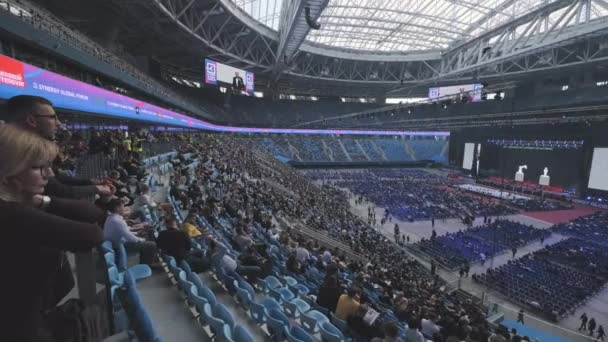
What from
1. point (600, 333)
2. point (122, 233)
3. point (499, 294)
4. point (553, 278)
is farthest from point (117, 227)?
point (553, 278)

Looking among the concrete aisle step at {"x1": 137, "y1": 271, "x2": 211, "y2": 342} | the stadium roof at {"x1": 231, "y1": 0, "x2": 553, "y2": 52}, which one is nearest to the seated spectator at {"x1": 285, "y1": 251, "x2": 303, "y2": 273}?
the concrete aisle step at {"x1": 137, "y1": 271, "x2": 211, "y2": 342}

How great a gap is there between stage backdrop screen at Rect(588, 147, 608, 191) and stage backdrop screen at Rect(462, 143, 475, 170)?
16.6m

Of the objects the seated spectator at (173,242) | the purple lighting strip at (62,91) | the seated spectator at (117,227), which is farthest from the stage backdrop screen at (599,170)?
the seated spectator at (117,227)

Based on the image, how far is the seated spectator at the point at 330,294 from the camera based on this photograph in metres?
5.50

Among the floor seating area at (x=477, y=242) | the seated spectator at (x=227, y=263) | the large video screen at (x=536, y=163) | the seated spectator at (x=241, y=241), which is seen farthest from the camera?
the large video screen at (x=536, y=163)

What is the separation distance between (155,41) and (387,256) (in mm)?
28720

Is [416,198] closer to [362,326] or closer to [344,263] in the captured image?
[344,263]

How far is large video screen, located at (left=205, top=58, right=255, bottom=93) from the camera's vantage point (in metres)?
31.5

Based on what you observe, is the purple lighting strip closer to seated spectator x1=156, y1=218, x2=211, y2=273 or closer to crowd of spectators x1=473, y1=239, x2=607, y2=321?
seated spectator x1=156, y1=218, x2=211, y2=273

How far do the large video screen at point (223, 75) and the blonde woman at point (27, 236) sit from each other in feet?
107

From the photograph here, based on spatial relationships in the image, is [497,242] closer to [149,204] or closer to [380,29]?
[149,204]

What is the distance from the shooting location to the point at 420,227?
78.5 feet

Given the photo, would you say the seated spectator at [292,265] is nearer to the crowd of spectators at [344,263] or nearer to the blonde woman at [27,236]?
the crowd of spectators at [344,263]

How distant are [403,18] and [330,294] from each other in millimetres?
36118
